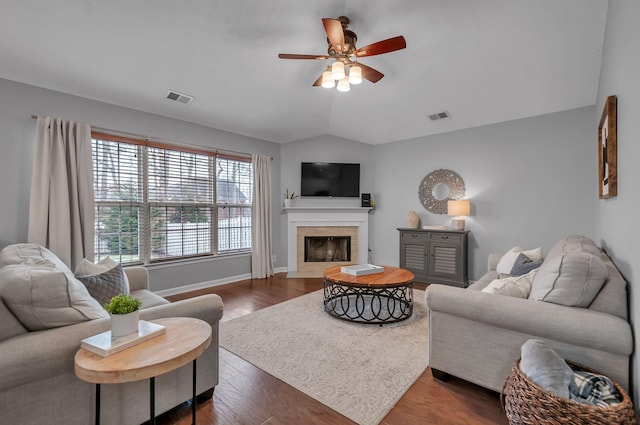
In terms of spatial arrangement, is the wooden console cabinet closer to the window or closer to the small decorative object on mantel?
the small decorative object on mantel

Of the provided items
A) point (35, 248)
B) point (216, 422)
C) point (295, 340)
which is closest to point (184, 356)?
point (216, 422)

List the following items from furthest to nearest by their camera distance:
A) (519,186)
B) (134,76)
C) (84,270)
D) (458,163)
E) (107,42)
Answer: (458,163) → (519,186) → (134,76) → (107,42) → (84,270)

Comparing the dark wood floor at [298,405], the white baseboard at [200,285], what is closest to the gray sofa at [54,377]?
the dark wood floor at [298,405]

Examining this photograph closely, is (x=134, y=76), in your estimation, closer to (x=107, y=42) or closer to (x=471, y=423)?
(x=107, y=42)

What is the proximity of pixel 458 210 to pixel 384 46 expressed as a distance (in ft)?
9.74

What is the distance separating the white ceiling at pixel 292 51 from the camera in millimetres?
2400

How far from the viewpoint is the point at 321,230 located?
18.3 feet

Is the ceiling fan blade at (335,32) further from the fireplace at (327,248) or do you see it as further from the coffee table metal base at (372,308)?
the fireplace at (327,248)

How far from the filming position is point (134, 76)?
10.3 feet

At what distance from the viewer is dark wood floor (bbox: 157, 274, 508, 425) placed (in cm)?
175

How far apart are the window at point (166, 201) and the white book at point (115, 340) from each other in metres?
2.87

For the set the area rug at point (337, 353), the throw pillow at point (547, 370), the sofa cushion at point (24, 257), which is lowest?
the area rug at point (337, 353)

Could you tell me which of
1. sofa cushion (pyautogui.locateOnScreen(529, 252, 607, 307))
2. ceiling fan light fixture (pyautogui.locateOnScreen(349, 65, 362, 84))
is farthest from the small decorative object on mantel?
sofa cushion (pyautogui.locateOnScreen(529, 252, 607, 307))

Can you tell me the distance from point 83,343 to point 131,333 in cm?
18
